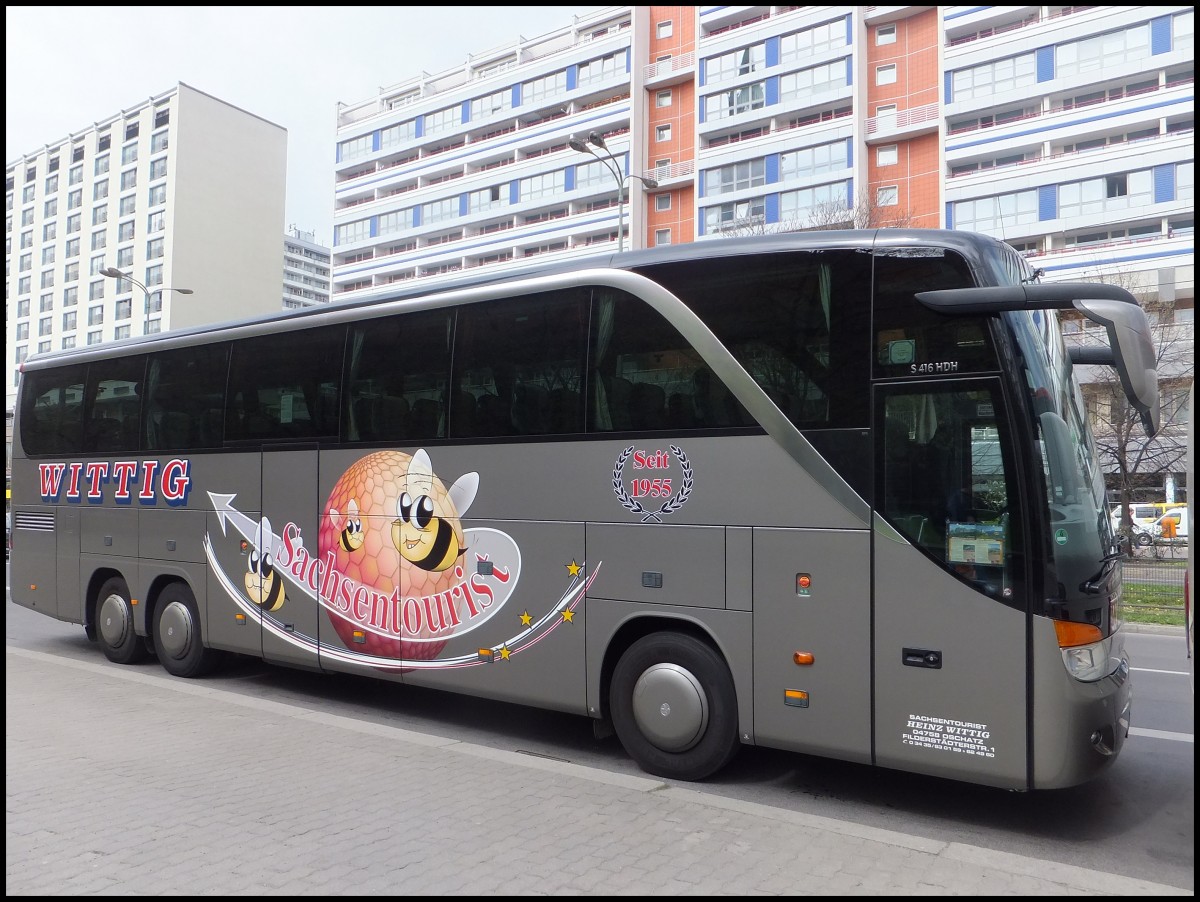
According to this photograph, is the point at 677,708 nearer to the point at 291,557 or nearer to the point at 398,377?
the point at 398,377

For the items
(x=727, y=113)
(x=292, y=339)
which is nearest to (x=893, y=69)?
(x=727, y=113)

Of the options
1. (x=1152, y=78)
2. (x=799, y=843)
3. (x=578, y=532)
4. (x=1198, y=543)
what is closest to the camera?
(x=799, y=843)

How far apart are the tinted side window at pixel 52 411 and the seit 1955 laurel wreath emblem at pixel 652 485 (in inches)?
325

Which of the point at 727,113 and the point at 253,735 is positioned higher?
the point at 727,113

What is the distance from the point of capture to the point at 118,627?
11.6m

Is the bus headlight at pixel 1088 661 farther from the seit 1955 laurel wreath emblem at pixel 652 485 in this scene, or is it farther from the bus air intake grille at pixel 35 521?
the bus air intake grille at pixel 35 521

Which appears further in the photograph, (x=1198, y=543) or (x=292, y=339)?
(x=292, y=339)

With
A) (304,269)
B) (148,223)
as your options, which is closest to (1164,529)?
(148,223)

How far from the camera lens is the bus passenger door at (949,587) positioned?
5.64 m

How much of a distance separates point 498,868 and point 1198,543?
4.40 m

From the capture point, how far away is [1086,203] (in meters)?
50.0

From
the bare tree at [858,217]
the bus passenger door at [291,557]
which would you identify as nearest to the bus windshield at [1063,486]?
the bus passenger door at [291,557]

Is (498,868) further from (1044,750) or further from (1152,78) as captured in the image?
(1152,78)

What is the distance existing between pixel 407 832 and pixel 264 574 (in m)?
5.13
